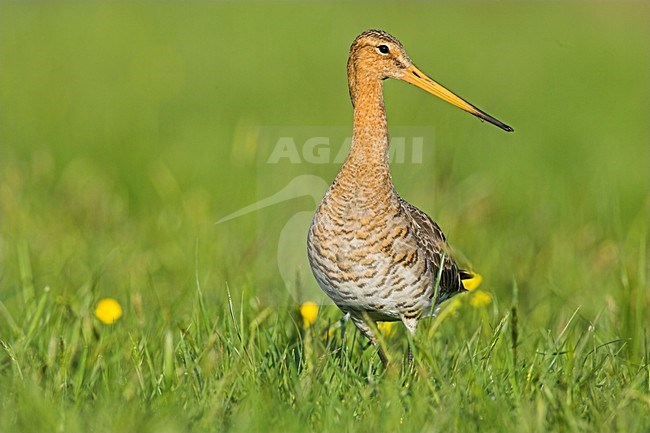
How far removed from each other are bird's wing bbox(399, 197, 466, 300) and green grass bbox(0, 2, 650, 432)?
9.7 inches

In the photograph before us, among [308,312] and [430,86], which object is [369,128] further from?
[308,312]

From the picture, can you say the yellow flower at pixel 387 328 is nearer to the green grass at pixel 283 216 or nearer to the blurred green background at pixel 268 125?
the green grass at pixel 283 216

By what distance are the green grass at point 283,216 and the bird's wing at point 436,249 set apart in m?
0.25

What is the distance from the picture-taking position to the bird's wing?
479cm

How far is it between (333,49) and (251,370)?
981 centimetres

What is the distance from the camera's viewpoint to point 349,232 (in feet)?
14.8

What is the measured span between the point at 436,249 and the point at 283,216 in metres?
2.64

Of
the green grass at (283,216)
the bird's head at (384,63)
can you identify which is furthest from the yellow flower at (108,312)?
the bird's head at (384,63)

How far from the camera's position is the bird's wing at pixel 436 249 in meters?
4.79

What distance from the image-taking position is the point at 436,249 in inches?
192

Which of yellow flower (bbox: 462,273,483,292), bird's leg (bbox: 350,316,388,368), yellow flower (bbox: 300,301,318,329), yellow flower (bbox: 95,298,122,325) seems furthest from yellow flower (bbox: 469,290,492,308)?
yellow flower (bbox: 95,298,122,325)

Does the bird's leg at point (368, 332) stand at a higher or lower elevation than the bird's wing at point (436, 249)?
lower

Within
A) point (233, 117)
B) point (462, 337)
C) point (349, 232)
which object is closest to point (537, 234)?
point (462, 337)

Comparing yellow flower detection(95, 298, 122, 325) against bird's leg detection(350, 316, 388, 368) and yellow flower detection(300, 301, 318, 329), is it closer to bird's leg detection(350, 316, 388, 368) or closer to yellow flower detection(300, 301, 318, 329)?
yellow flower detection(300, 301, 318, 329)
